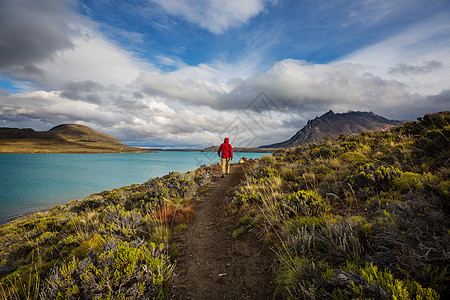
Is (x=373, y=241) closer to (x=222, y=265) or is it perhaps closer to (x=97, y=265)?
(x=222, y=265)

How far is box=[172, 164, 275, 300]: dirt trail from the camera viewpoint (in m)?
3.28

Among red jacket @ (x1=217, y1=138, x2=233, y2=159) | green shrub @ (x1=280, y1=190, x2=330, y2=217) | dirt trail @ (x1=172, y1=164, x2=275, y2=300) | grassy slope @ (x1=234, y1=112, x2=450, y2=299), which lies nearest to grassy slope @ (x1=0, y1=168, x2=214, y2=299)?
dirt trail @ (x1=172, y1=164, x2=275, y2=300)

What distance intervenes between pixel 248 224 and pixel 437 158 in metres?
6.02

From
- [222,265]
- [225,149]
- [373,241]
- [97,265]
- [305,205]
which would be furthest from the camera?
[225,149]

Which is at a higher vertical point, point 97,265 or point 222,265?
point 97,265

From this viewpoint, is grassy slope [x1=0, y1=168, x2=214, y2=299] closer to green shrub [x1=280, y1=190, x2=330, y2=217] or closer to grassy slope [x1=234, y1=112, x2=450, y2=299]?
grassy slope [x1=234, y1=112, x2=450, y2=299]

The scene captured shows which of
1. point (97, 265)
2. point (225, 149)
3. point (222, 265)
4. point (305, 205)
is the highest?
point (225, 149)

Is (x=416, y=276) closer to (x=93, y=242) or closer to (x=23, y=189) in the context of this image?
(x=93, y=242)

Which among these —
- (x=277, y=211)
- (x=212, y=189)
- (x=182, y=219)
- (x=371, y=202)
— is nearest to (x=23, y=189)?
(x=212, y=189)

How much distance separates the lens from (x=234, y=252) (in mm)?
4438

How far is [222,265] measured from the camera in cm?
411

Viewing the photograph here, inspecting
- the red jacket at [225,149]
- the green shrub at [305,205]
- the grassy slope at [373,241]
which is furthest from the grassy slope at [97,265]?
the red jacket at [225,149]

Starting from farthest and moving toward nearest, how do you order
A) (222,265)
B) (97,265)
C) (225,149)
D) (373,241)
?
(225,149) → (222,265) → (97,265) → (373,241)

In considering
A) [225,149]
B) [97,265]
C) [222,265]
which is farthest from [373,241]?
[225,149]
